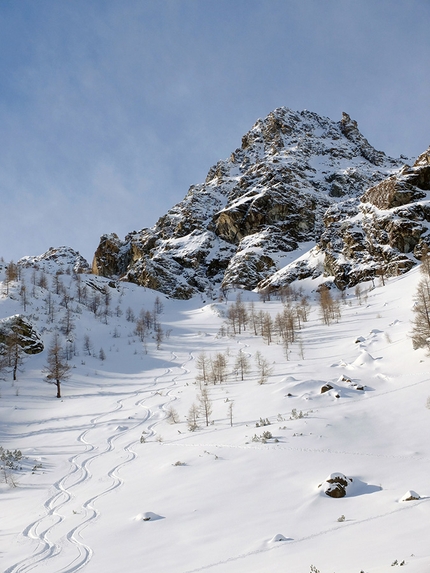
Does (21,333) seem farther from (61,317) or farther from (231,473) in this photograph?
(231,473)

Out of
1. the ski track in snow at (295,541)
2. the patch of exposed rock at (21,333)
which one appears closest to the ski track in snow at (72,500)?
the ski track in snow at (295,541)

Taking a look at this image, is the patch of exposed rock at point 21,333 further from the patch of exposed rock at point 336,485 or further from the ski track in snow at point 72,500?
the patch of exposed rock at point 336,485

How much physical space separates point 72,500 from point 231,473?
656 cm

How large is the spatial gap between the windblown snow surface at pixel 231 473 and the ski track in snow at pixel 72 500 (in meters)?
0.07

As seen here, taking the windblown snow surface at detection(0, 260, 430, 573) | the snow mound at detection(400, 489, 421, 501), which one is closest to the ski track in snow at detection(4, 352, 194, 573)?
the windblown snow surface at detection(0, 260, 430, 573)

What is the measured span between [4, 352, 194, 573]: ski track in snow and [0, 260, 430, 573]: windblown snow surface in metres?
0.07

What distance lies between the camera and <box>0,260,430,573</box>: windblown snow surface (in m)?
8.23

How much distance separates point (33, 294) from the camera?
252 ft

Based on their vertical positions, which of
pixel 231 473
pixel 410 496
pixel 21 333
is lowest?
pixel 231 473

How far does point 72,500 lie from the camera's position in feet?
46.3

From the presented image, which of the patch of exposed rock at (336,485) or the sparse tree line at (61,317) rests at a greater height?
the sparse tree line at (61,317)

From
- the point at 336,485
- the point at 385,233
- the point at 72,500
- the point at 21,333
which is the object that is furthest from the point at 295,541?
the point at 385,233

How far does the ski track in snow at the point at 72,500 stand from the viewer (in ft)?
30.5

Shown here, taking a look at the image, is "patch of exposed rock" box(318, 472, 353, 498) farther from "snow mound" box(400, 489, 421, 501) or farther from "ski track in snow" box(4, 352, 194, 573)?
"ski track in snow" box(4, 352, 194, 573)
